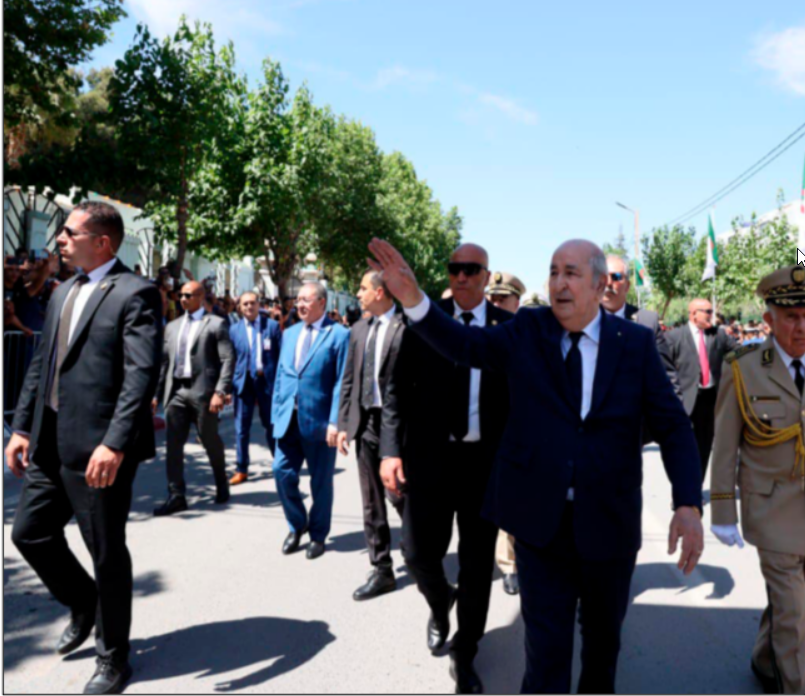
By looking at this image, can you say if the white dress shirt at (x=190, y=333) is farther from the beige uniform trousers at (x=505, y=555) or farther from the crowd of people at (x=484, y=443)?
the beige uniform trousers at (x=505, y=555)

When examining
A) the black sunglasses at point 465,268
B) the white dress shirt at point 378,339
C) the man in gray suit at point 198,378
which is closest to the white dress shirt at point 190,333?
the man in gray suit at point 198,378

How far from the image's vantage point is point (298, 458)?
A: 6.06 m

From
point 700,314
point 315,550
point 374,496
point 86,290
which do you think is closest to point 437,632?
point 374,496

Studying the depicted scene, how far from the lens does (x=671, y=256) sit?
2281 inches

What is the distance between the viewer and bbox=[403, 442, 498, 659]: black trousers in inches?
144

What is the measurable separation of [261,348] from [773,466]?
6959 millimetres

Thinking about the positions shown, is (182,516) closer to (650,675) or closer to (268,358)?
(268,358)

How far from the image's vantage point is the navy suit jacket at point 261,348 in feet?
30.4

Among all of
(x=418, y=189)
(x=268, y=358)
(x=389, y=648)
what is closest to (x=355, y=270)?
(x=418, y=189)

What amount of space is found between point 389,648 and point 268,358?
5952mm

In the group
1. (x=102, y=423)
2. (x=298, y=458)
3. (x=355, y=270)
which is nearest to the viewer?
(x=102, y=423)

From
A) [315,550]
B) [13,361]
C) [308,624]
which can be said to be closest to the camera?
[308,624]

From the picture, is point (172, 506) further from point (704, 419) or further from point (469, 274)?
point (704, 419)

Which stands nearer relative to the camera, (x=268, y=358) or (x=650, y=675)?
(x=650, y=675)
